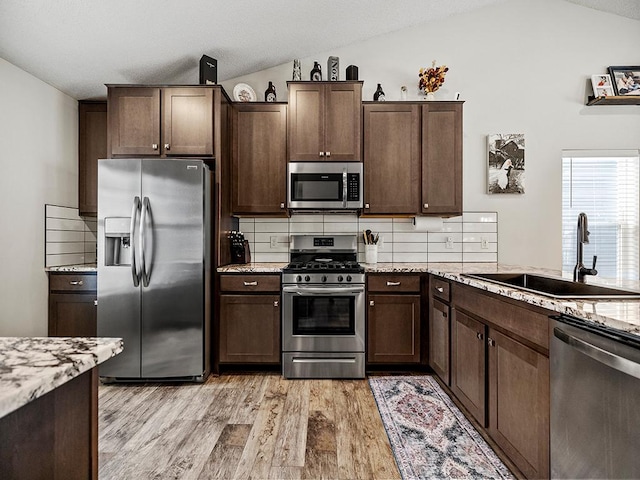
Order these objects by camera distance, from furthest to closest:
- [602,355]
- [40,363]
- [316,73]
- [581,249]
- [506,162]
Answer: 1. [506,162]
2. [316,73]
3. [581,249]
4. [602,355]
5. [40,363]

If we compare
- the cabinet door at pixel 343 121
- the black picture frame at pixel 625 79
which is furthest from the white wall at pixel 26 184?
the black picture frame at pixel 625 79

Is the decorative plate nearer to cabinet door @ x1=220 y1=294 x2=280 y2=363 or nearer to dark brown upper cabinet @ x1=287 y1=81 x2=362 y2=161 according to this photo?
dark brown upper cabinet @ x1=287 y1=81 x2=362 y2=161

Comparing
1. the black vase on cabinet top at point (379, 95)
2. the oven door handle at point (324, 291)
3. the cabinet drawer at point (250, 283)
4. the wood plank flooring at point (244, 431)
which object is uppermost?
the black vase on cabinet top at point (379, 95)

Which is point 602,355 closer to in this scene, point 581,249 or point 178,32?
point 581,249

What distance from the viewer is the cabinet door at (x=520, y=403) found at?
1543mm

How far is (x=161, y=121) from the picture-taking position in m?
3.16

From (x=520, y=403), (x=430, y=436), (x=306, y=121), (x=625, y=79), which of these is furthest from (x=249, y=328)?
(x=625, y=79)

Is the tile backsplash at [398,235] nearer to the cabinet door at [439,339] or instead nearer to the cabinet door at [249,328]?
the cabinet door at [249,328]

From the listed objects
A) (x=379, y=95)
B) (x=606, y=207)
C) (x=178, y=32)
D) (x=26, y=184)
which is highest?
(x=178, y=32)

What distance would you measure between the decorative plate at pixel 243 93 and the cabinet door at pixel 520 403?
2857mm

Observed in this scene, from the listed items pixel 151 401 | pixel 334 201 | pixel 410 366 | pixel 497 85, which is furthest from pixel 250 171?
pixel 497 85

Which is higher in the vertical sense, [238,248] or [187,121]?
[187,121]

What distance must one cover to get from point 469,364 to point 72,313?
122 inches

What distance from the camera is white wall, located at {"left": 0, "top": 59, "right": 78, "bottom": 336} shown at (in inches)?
110
